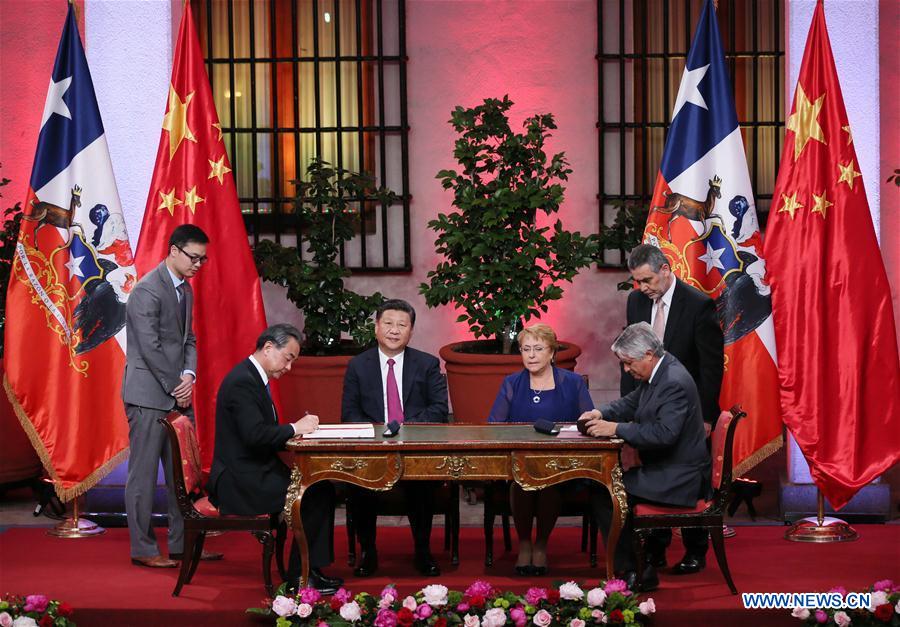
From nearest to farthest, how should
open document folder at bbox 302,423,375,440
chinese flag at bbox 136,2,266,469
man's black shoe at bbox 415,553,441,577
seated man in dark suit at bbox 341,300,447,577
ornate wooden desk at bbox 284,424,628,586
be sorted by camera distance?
ornate wooden desk at bbox 284,424,628,586, open document folder at bbox 302,423,375,440, man's black shoe at bbox 415,553,441,577, seated man in dark suit at bbox 341,300,447,577, chinese flag at bbox 136,2,266,469

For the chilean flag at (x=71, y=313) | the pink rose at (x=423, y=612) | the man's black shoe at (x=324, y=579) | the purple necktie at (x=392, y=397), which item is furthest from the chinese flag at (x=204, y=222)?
the pink rose at (x=423, y=612)

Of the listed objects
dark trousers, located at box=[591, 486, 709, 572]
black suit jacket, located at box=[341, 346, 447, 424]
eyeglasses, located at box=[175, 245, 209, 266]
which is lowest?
dark trousers, located at box=[591, 486, 709, 572]

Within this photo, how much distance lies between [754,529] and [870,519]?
64 centimetres

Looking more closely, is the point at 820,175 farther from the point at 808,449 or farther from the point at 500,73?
the point at 500,73

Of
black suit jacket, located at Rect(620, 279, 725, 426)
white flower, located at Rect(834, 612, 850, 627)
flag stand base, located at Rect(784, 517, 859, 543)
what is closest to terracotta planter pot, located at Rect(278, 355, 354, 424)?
black suit jacket, located at Rect(620, 279, 725, 426)

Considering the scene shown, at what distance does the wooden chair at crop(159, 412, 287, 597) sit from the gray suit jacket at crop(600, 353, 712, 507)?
1.47 meters

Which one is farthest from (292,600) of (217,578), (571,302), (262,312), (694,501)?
(571,302)

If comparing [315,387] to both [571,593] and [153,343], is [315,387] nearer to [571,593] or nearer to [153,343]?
[153,343]

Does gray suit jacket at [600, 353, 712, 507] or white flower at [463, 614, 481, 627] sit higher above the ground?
gray suit jacket at [600, 353, 712, 507]

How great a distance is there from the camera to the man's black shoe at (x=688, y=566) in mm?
5297

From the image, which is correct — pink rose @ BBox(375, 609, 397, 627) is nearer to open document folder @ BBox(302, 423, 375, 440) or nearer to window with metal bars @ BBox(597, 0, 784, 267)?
open document folder @ BBox(302, 423, 375, 440)

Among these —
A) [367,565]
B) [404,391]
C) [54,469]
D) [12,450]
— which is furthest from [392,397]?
[12,450]

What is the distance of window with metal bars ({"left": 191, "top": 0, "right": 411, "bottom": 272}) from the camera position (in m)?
8.18

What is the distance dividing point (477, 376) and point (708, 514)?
2.16 m
